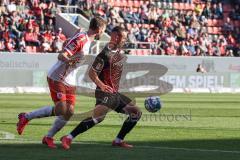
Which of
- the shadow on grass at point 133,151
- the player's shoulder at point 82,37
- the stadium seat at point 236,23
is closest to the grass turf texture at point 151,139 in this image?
the shadow on grass at point 133,151

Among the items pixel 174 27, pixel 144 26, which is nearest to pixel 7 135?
pixel 144 26

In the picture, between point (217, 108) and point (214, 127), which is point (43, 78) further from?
point (214, 127)

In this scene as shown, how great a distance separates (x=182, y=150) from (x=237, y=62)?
3040cm

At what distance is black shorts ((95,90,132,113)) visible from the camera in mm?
12070

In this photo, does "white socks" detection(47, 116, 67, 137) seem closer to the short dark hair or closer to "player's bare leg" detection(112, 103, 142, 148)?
"player's bare leg" detection(112, 103, 142, 148)

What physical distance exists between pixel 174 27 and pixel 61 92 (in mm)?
34541

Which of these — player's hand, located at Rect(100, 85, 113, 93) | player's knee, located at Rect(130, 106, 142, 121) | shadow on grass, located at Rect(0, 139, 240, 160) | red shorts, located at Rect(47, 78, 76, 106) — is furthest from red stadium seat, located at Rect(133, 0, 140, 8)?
player's hand, located at Rect(100, 85, 113, 93)

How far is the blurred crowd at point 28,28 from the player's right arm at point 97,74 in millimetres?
25558

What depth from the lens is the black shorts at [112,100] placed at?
39.6ft

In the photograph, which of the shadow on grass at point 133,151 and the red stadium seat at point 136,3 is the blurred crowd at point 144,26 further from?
the shadow on grass at point 133,151

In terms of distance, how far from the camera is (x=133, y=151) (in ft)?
38.9

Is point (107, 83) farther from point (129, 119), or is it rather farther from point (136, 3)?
point (136, 3)

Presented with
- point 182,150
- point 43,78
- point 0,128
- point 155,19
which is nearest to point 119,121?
point 0,128

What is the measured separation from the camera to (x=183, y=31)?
46281mm
